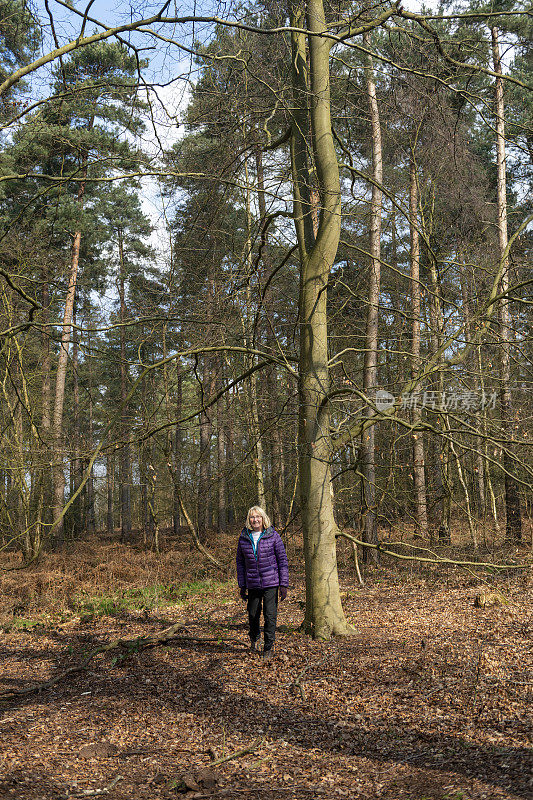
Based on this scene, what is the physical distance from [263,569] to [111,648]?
232 cm

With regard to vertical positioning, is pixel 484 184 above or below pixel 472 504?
above

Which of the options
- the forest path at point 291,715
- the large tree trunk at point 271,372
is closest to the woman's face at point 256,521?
the forest path at point 291,715

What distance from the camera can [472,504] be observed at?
1518cm

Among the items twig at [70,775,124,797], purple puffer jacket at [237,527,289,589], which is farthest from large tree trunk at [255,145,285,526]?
twig at [70,775,124,797]

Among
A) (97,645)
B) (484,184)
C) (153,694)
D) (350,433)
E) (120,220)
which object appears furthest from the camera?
(120,220)

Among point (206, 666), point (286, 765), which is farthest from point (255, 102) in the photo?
point (286, 765)

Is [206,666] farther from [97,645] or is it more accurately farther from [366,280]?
[366,280]

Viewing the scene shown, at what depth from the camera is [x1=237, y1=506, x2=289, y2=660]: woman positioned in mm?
6562

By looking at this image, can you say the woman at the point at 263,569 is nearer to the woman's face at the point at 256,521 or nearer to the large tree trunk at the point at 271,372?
the woman's face at the point at 256,521

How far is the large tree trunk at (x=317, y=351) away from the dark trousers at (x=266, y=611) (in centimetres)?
61

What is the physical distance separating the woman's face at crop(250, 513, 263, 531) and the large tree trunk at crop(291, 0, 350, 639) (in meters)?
0.65

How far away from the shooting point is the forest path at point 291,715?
152 inches

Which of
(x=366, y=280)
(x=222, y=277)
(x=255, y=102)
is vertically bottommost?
(x=222, y=277)

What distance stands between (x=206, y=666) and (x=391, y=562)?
769 centimetres
